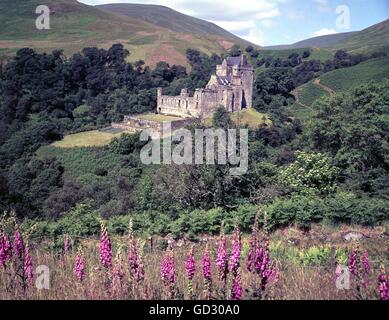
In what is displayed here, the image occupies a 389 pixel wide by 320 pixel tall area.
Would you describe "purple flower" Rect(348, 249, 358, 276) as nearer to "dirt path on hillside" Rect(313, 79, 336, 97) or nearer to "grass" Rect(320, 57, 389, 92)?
"grass" Rect(320, 57, 389, 92)

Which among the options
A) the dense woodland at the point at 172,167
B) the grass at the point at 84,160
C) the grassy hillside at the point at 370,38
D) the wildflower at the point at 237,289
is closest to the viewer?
the wildflower at the point at 237,289

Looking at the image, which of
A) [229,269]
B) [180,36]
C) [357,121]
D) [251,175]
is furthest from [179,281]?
[180,36]

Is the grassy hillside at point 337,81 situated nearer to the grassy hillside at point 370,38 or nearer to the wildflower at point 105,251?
the grassy hillside at point 370,38

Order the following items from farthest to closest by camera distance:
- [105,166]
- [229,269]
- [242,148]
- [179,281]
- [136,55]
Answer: [136,55], [105,166], [242,148], [179,281], [229,269]

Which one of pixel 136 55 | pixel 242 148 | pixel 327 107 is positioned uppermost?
pixel 136 55

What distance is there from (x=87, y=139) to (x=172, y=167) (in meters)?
30.2

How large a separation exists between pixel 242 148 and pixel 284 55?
8103 centimetres

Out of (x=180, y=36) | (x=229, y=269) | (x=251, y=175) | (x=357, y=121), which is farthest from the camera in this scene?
(x=180, y=36)

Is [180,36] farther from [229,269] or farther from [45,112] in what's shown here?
[229,269]

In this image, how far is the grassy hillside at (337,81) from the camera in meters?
65.2

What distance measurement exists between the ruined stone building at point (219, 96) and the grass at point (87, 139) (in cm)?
926

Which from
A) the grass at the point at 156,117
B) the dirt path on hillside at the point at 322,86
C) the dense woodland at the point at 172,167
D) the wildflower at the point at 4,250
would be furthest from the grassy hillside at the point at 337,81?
the wildflower at the point at 4,250

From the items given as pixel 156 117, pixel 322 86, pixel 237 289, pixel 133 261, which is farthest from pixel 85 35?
pixel 237 289
